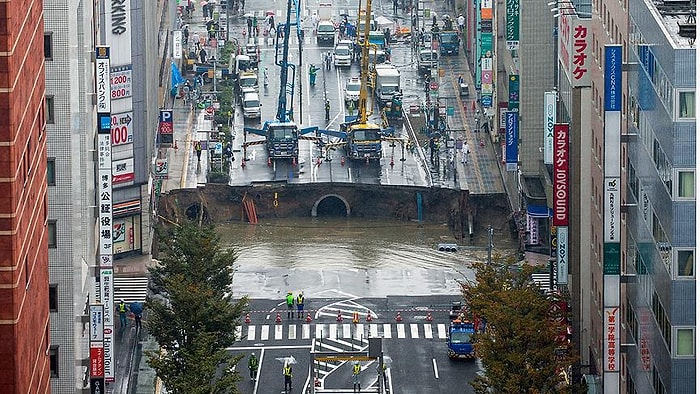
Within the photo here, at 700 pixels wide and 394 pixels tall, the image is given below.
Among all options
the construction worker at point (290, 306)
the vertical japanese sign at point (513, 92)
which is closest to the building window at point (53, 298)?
the construction worker at point (290, 306)

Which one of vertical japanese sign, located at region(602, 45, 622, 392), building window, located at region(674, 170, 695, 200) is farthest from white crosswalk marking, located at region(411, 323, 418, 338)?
building window, located at region(674, 170, 695, 200)

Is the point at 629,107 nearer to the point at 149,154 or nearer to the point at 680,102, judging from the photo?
the point at 680,102

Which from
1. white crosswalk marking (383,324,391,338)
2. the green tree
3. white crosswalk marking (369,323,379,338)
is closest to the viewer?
the green tree

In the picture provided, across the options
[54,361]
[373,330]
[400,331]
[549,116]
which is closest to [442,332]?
[400,331]

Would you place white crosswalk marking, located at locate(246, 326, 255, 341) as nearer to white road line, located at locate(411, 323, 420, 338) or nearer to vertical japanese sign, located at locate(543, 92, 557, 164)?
white road line, located at locate(411, 323, 420, 338)

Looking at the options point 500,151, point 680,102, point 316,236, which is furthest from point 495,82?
→ point 680,102
